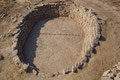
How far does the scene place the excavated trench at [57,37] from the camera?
12.2 meters

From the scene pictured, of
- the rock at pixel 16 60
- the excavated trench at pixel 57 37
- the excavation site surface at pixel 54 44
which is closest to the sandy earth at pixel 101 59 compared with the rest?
the rock at pixel 16 60

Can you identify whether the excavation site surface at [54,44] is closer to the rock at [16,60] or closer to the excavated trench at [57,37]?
the excavated trench at [57,37]

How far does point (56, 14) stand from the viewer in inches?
701

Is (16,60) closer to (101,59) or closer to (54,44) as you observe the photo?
(54,44)

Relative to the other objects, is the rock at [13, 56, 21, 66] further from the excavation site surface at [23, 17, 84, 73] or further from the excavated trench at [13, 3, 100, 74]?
the excavation site surface at [23, 17, 84, 73]

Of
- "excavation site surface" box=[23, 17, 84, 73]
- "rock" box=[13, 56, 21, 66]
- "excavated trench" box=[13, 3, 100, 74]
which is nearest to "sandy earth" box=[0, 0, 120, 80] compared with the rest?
"rock" box=[13, 56, 21, 66]

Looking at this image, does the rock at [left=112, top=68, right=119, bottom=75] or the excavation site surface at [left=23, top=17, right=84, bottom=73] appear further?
the excavation site surface at [left=23, top=17, right=84, bottom=73]

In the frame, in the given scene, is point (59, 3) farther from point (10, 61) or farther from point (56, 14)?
point (10, 61)

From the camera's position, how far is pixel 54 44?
14.3 meters

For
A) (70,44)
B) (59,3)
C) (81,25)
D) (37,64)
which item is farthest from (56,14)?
(37,64)

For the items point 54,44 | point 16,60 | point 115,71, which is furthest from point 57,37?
point 115,71

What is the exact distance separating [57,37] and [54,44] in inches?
43.7

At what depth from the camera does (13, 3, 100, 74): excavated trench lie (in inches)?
481

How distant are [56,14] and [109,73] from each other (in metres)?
10.9
